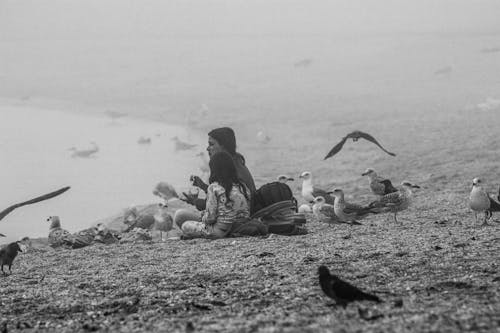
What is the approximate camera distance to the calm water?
16.2 m

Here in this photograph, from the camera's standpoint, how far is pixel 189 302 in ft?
19.1

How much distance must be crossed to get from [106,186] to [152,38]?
30.5m

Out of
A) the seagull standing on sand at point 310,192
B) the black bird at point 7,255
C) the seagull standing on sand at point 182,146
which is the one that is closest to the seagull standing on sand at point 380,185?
the seagull standing on sand at point 310,192

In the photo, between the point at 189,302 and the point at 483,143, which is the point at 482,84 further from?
the point at 189,302

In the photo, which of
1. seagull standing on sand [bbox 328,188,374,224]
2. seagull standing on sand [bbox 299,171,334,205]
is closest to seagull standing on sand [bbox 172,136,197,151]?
seagull standing on sand [bbox 299,171,334,205]

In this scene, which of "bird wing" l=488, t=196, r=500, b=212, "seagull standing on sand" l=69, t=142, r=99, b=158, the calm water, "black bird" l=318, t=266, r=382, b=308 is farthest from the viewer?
"seagull standing on sand" l=69, t=142, r=99, b=158

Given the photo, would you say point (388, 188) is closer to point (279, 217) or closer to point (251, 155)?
point (279, 217)

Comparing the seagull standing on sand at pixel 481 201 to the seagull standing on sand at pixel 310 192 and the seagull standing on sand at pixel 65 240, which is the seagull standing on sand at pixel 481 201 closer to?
the seagull standing on sand at pixel 310 192

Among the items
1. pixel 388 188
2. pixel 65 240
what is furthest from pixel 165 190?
pixel 388 188

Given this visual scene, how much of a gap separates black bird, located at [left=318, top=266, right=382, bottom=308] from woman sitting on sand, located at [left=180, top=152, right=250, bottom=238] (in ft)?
11.8

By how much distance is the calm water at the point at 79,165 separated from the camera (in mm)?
16188

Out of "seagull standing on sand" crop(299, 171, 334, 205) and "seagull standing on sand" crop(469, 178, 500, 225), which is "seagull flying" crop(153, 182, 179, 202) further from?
"seagull standing on sand" crop(469, 178, 500, 225)

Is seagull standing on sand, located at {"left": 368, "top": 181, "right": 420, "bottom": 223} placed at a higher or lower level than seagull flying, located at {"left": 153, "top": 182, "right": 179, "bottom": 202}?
lower

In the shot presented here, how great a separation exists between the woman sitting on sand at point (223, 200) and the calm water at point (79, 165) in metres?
6.07
